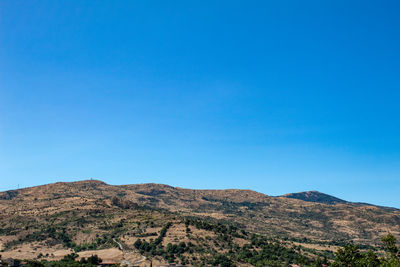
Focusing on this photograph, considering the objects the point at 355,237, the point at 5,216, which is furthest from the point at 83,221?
the point at 355,237

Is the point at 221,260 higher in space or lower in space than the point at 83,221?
lower

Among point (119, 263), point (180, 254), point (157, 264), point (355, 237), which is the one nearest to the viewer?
point (119, 263)

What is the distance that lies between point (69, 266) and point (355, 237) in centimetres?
17803

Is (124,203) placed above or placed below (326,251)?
above

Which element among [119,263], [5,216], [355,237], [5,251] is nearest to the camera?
[119,263]

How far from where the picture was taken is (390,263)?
66.5m

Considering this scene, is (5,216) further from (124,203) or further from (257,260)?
(257,260)

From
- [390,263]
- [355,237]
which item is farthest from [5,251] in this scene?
[355,237]

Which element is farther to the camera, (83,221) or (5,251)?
(83,221)

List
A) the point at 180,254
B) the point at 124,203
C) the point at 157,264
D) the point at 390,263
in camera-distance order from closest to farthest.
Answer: the point at 390,263, the point at 157,264, the point at 180,254, the point at 124,203

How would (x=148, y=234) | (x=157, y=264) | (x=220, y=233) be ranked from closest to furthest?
(x=157, y=264) < (x=148, y=234) < (x=220, y=233)

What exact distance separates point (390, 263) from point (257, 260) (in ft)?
128

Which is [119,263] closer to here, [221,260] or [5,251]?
[221,260]

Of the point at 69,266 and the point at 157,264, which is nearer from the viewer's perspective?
the point at 69,266
